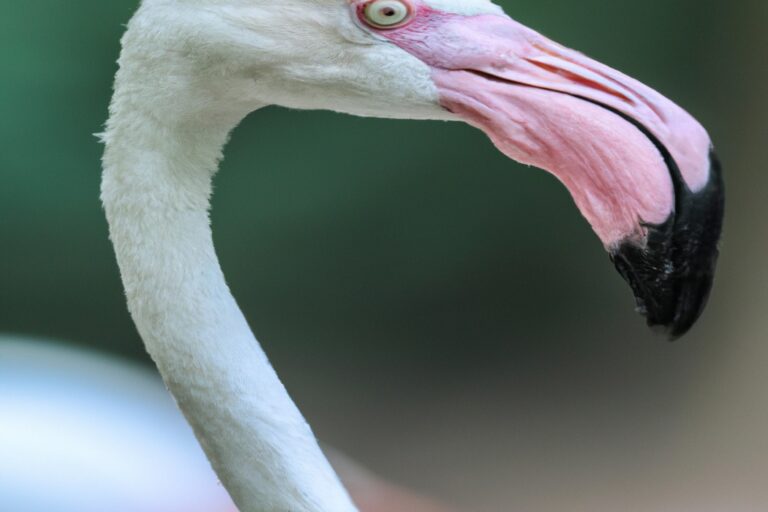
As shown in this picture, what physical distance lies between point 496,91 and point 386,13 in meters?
0.11

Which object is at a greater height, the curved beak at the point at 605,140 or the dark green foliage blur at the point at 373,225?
the dark green foliage blur at the point at 373,225

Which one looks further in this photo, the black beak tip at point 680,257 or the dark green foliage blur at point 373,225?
the dark green foliage blur at point 373,225

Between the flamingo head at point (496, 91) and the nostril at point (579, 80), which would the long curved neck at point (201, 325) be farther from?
the nostril at point (579, 80)

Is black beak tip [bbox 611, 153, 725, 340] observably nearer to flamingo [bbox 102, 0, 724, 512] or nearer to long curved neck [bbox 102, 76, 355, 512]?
flamingo [bbox 102, 0, 724, 512]

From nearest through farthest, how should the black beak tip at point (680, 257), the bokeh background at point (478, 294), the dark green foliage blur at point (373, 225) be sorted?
1. the black beak tip at point (680, 257)
2. the dark green foliage blur at point (373, 225)
3. the bokeh background at point (478, 294)

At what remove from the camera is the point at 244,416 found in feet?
2.95

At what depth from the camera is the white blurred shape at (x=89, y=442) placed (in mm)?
1830

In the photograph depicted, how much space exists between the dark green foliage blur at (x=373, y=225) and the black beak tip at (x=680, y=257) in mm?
1456

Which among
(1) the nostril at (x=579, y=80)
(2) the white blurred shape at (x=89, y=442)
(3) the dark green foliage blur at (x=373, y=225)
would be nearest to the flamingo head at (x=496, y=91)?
(1) the nostril at (x=579, y=80)

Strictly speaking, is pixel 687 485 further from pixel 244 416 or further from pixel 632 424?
pixel 244 416

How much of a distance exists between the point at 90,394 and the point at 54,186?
0.48 metres

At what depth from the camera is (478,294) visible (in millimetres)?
2492

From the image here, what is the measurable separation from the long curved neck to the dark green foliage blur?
50.9 inches

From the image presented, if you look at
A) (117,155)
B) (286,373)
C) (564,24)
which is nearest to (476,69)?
(117,155)
